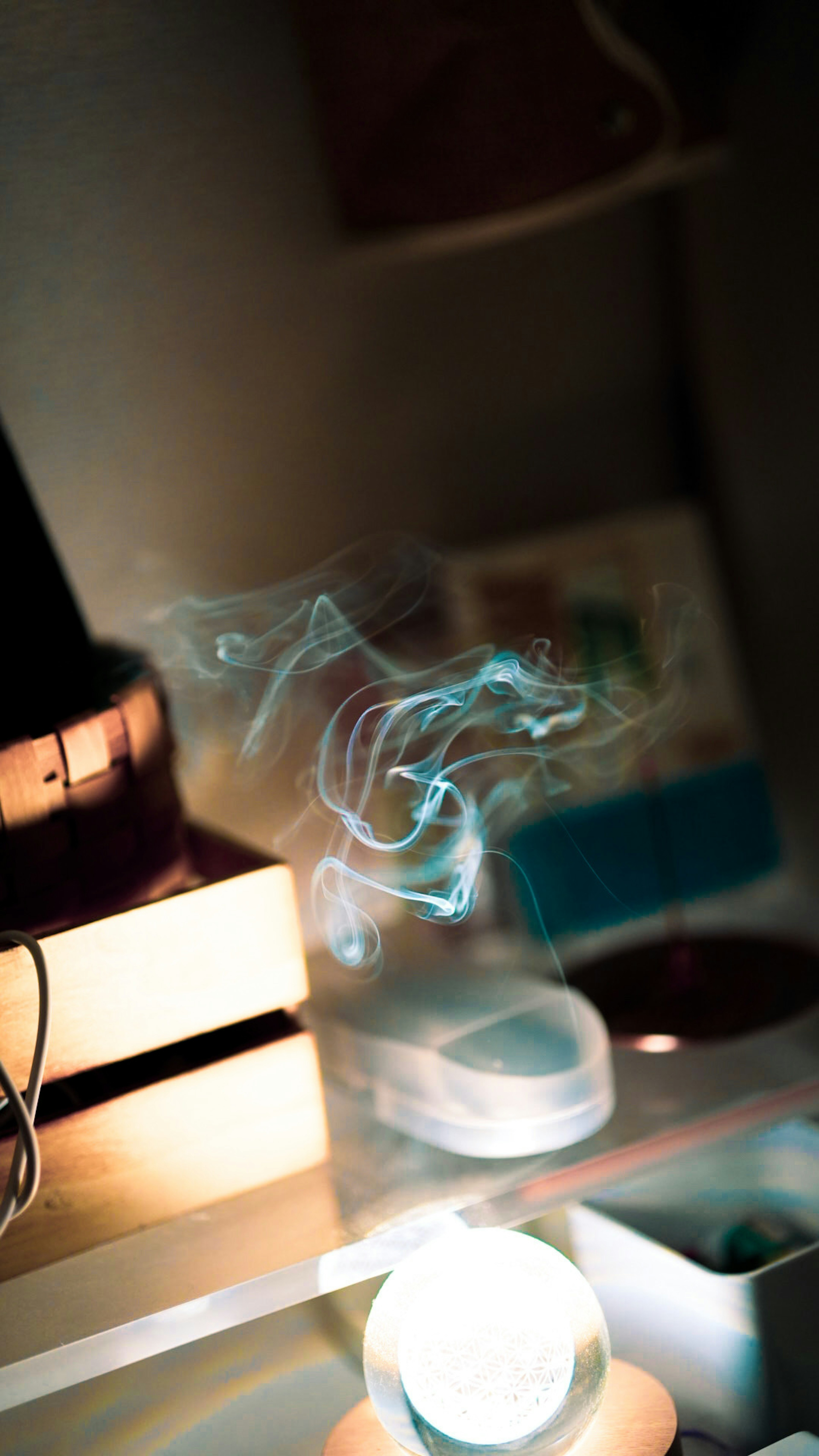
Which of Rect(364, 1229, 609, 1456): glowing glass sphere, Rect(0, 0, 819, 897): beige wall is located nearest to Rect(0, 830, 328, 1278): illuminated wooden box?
Rect(364, 1229, 609, 1456): glowing glass sphere

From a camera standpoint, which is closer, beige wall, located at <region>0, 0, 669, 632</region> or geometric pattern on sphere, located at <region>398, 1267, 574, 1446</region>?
geometric pattern on sphere, located at <region>398, 1267, 574, 1446</region>

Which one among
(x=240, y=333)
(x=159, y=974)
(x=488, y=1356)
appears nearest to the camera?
(x=488, y=1356)

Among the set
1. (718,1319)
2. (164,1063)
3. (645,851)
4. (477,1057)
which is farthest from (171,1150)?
(645,851)

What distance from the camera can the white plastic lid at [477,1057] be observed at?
2.42ft

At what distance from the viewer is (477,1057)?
75 cm

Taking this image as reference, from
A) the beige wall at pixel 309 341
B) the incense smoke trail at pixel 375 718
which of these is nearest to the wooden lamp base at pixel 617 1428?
the incense smoke trail at pixel 375 718

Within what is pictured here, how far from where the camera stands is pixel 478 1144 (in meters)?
0.75

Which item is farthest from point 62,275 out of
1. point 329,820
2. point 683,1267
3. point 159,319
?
point 683,1267

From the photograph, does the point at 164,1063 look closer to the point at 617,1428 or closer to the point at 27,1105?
the point at 27,1105

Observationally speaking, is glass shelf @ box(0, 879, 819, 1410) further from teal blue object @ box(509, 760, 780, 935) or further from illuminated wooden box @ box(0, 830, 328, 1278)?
teal blue object @ box(509, 760, 780, 935)

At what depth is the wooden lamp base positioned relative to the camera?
1.99 ft

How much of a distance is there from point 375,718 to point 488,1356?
473mm

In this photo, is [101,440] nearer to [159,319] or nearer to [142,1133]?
[159,319]

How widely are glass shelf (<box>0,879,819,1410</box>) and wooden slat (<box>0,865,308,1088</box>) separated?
0.12 metres
